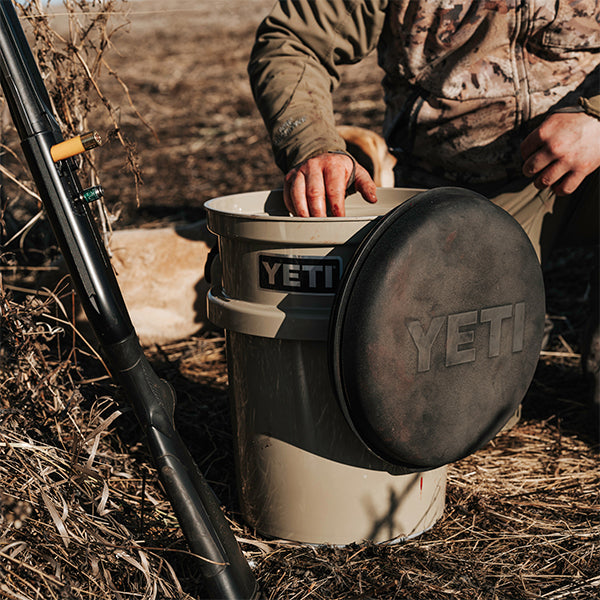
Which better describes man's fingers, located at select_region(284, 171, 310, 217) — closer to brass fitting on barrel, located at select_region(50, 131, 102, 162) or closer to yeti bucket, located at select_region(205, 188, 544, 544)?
yeti bucket, located at select_region(205, 188, 544, 544)

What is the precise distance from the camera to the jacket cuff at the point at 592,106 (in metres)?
2.03

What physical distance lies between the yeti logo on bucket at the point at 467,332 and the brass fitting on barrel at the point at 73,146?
2.61ft

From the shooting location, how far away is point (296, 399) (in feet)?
6.02

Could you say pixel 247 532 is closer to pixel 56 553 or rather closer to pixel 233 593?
pixel 233 593

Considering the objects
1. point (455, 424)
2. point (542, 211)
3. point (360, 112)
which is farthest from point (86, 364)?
point (360, 112)

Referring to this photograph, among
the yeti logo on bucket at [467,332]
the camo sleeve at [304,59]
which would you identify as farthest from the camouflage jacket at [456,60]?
the yeti logo on bucket at [467,332]

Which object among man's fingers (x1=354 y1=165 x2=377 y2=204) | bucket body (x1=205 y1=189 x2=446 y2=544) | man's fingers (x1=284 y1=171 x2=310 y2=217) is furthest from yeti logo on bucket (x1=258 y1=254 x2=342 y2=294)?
man's fingers (x1=354 y1=165 x2=377 y2=204)

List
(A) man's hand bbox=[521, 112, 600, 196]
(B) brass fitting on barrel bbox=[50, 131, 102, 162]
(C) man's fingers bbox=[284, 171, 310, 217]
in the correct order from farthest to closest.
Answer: (A) man's hand bbox=[521, 112, 600, 196], (C) man's fingers bbox=[284, 171, 310, 217], (B) brass fitting on barrel bbox=[50, 131, 102, 162]

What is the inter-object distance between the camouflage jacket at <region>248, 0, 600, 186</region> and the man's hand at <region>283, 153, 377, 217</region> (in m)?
0.27

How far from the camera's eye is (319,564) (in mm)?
1841

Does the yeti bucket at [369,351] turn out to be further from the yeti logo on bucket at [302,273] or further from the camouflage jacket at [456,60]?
the camouflage jacket at [456,60]

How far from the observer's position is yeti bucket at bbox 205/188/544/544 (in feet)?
5.38

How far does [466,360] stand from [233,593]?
29.9 inches

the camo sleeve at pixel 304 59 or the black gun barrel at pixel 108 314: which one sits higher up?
the camo sleeve at pixel 304 59
